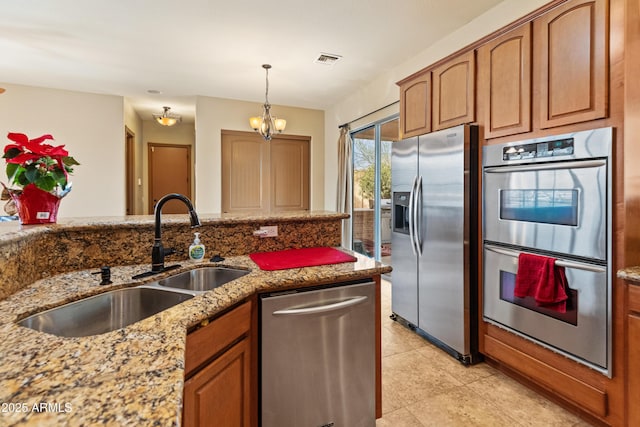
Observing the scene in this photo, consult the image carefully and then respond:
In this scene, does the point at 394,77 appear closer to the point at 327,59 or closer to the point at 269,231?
the point at 327,59

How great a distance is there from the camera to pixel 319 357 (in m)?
1.42

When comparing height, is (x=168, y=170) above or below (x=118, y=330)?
above

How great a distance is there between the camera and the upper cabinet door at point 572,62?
1605mm

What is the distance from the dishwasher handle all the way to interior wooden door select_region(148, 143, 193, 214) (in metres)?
5.77

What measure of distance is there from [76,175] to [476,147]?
5052 mm

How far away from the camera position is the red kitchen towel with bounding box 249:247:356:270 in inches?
62.3

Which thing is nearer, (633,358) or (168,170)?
(633,358)

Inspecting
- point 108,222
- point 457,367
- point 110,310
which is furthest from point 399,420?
point 108,222

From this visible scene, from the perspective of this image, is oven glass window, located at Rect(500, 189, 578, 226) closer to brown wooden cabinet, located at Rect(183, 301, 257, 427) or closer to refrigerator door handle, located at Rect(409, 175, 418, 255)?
refrigerator door handle, located at Rect(409, 175, 418, 255)

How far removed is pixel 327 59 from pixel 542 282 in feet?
9.47

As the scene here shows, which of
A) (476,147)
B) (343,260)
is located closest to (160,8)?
(343,260)

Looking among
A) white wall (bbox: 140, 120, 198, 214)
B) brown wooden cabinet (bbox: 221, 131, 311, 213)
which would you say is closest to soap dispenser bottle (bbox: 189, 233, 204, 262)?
brown wooden cabinet (bbox: 221, 131, 311, 213)

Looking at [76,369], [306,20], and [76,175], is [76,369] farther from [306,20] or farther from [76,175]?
[76,175]

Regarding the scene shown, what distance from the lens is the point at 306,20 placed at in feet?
8.84
